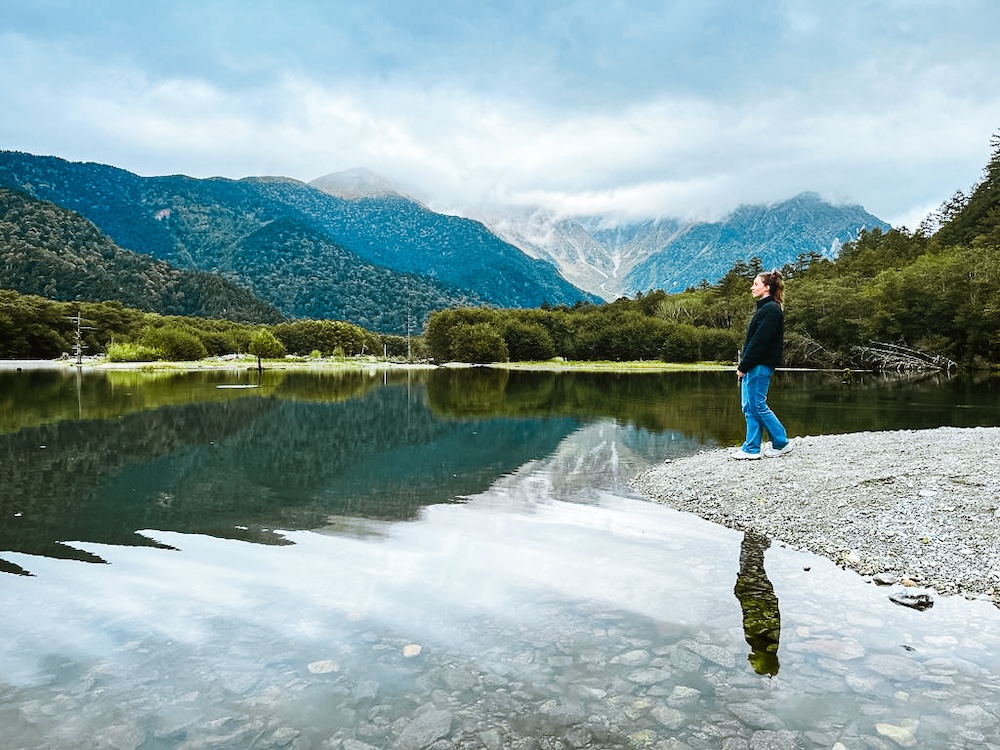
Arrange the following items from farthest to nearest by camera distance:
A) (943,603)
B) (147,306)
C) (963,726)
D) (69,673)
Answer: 1. (147,306)
2. (943,603)
3. (69,673)
4. (963,726)

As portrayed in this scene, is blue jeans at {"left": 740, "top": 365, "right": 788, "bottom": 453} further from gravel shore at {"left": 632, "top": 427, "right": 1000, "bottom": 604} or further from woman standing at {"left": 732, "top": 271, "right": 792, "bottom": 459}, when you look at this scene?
gravel shore at {"left": 632, "top": 427, "right": 1000, "bottom": 604}

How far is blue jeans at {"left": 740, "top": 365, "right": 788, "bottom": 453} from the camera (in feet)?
46.5

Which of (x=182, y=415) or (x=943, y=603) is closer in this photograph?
(x=943, y=603)

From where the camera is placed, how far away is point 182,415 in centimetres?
2841

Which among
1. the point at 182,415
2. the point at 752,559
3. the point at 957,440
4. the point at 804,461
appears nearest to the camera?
the point at 752,559

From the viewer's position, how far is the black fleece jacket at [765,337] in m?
13.5

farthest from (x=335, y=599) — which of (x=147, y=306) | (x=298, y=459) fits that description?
(x=147, y=306)

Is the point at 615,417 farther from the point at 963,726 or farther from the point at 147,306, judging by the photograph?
the point at 147,306

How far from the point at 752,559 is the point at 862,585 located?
56.1 inches

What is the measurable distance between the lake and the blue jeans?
3437 millimetres

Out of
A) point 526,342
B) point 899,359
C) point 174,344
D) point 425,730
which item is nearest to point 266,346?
point 174,344

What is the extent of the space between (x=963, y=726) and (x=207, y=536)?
31.2ft

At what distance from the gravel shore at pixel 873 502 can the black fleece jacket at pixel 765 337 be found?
2349 millimetres

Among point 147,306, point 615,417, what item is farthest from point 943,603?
point 147,306
